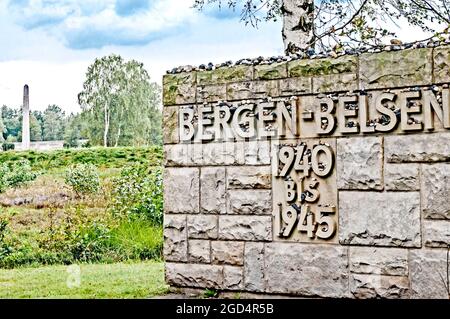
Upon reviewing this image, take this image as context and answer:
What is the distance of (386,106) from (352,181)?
0.49m

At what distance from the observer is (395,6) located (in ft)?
26.4

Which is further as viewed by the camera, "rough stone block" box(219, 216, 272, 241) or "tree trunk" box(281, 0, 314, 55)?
"tree trunk" box(281, 0, 314, 55)

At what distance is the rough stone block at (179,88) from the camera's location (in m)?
5.05

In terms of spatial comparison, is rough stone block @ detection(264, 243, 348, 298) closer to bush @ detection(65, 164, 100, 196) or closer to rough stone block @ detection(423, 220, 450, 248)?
rough stone block @ detection(423, 220, 450, 248)

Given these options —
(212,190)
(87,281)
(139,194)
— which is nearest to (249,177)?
(212,190)

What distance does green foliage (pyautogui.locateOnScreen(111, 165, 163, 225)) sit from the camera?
9.11 metres

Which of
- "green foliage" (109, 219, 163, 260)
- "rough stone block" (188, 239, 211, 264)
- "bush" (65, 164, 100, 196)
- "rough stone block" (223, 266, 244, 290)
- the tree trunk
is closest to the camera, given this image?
"rough stone block" (223, 266, 244, 290)

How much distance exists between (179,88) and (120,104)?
1156 centimetres

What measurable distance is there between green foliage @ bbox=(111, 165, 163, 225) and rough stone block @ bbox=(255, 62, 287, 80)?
14.7 ft

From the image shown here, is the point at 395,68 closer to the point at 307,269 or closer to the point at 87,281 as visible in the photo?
the point at 307,269

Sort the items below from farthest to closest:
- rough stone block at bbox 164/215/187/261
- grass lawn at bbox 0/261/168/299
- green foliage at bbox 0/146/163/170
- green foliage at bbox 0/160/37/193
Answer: green foliage at bbox 0/146/163/170 → green foliage at bbox 0/160/37/193 → grass lawn at bbox 0/261/168/299 → rough stone block at bbox 164/215/187/261

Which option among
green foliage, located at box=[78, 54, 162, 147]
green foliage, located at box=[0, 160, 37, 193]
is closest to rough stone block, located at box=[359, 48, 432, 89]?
green foliage, located at box=[0, 160, 37, 193]

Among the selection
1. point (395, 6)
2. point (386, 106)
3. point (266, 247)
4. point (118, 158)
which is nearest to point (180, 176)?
point (266, 247)
